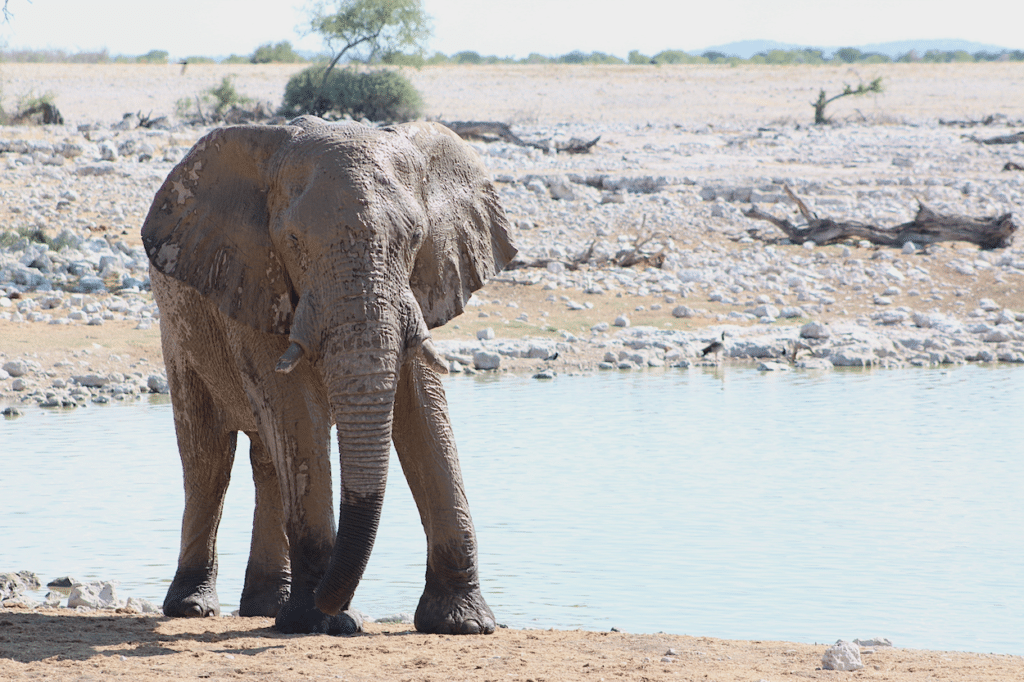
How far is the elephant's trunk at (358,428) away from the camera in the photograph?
15.4 ft

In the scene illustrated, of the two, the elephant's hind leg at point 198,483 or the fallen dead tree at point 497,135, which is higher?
the fallen dead tree at point 497,135

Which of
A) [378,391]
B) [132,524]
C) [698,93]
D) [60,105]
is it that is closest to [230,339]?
[378,391]

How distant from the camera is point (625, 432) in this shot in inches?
439

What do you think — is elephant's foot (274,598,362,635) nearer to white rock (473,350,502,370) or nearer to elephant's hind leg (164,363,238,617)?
elephant's hind leg (164,363,238,617)

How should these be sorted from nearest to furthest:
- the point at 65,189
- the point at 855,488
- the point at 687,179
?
the point at 855,488, the point at 65,189, the point at 687,179

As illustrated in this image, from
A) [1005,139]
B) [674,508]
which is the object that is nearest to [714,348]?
[674,508]

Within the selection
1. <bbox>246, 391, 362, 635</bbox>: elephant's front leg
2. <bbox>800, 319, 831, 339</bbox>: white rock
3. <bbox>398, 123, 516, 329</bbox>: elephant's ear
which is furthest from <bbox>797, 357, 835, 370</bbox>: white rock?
<bbox>246, 391, 362, 635</bbox>: elephant's front leg

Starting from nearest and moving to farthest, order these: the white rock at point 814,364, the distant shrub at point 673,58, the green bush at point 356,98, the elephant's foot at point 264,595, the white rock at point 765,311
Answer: the elephant's foot at point 264,595
the white rock at point 814,364
the white rock at point 765,311
the green bush at point 356,98
the distant shrub at point 673,58

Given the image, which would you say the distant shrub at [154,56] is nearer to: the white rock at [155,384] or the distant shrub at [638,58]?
the distant shrub at [638,58]

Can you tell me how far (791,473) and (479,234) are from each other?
4783 mm

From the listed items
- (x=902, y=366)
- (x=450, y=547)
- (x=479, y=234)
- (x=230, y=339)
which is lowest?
(x=902, y=366)

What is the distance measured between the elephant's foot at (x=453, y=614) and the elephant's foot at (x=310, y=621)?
0.31 metres

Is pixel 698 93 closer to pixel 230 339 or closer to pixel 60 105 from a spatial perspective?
pixel 60 105

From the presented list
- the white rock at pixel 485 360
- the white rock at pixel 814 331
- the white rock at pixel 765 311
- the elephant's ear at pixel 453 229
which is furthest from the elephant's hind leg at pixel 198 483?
the white rock at pixel 765 311
